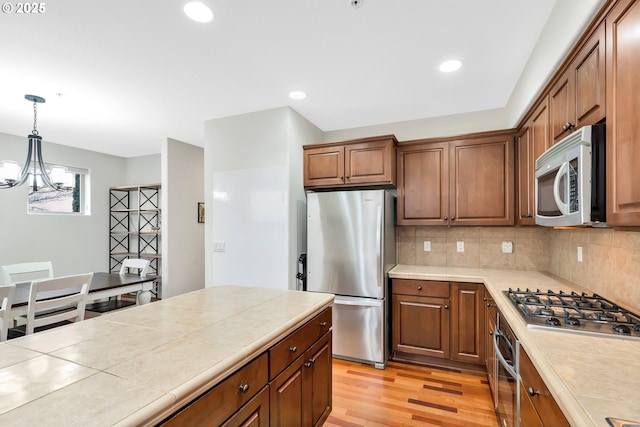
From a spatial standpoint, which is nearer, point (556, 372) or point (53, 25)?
point (556, 372)

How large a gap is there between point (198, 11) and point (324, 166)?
181 centimetres

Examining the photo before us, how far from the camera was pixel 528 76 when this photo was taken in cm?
228

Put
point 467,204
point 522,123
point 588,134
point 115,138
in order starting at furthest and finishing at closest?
point 115,138 → point 467,204 → point 522,123 → point 588,134

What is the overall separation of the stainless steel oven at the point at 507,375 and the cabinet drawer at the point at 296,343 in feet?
3.23

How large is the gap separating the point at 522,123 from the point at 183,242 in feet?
15.1

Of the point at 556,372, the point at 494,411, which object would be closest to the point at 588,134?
the point at 556,372

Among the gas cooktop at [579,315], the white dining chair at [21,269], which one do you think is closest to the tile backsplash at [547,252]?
the gas cooktop at [579,315]

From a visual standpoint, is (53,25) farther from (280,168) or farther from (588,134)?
(588,134)

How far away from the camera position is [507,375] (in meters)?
1.63

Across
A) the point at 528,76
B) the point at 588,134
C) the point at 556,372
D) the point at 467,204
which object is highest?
the point at 528,76

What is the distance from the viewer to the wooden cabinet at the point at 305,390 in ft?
4.30

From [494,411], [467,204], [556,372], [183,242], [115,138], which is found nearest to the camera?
[556,372]

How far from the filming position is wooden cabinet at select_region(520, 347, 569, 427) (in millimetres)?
943

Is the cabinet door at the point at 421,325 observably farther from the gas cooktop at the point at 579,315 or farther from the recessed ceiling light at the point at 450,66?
the recessed ceiling light at the point at 450,66
